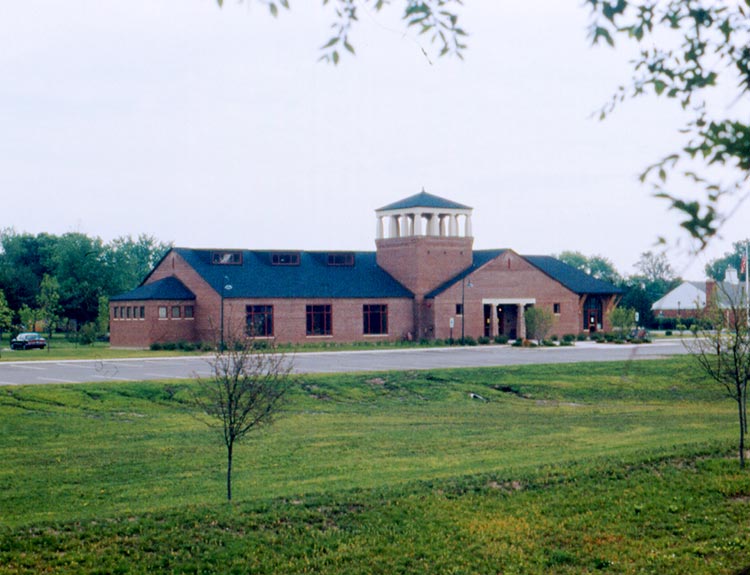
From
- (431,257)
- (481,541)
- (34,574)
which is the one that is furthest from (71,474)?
(431,257)

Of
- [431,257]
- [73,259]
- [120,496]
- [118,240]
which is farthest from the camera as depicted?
[118,240]

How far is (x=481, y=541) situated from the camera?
38.0 feet

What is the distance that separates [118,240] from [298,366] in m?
94.3

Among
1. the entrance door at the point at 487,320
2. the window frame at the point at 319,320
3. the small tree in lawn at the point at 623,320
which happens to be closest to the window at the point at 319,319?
the window frame at the point at 319,320

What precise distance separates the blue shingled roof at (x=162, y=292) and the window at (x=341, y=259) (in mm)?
11322

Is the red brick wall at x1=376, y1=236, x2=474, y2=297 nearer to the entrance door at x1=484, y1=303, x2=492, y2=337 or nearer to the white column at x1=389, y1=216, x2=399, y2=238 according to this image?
the white column at x1=389, y1=216, x2=399, y2=238

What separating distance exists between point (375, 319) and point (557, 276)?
20.0 m

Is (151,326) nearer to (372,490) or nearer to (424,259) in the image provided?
(424,259)

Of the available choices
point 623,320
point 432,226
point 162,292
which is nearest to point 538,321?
point 623,320

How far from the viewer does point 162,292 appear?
198 feet

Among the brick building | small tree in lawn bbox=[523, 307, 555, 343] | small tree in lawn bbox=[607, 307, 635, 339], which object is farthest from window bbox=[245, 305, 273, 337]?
small tree in lawn bbox=[607, 307, 635, 339]

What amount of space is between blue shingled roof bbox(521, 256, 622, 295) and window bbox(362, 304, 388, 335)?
15.1 m

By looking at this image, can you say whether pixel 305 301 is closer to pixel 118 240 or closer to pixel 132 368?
pixel 132 368

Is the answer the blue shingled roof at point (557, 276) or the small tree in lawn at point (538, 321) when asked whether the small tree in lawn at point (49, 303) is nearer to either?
the blue shingled roof at point (557, 276)
